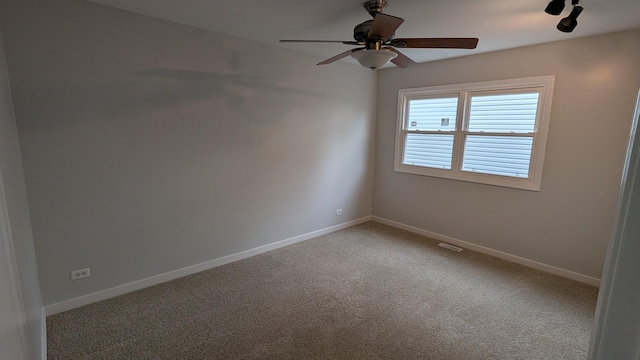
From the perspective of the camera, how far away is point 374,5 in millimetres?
2256

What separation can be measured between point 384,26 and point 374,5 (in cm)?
47

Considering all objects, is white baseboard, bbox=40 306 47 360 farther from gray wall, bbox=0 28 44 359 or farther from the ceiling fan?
the ceiling fan

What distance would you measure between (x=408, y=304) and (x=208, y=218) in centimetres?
222

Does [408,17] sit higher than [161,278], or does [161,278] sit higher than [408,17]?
[408,17]

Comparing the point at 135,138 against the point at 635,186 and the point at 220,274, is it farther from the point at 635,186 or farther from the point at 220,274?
the point at 635,186

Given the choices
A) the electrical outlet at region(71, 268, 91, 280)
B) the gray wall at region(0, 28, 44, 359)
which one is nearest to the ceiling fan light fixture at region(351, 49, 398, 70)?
the gray wall at region(0, 28, 44, 359)

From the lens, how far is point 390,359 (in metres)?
2.06

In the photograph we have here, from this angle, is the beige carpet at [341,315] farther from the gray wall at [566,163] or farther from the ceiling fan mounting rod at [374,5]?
the ceiling fan mounting rod at [374,5]

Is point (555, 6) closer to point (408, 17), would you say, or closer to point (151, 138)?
point (408, 17)

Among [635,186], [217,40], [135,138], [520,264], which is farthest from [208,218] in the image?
[520,264]

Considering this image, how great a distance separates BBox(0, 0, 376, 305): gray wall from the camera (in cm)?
229

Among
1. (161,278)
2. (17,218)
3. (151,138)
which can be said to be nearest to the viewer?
(17,218)

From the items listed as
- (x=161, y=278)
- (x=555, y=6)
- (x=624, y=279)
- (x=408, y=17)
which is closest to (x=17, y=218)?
(x=161, y=278)

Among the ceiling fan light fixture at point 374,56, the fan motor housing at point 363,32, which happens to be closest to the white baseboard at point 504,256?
the ceiling fan light fixture at point 374,56
